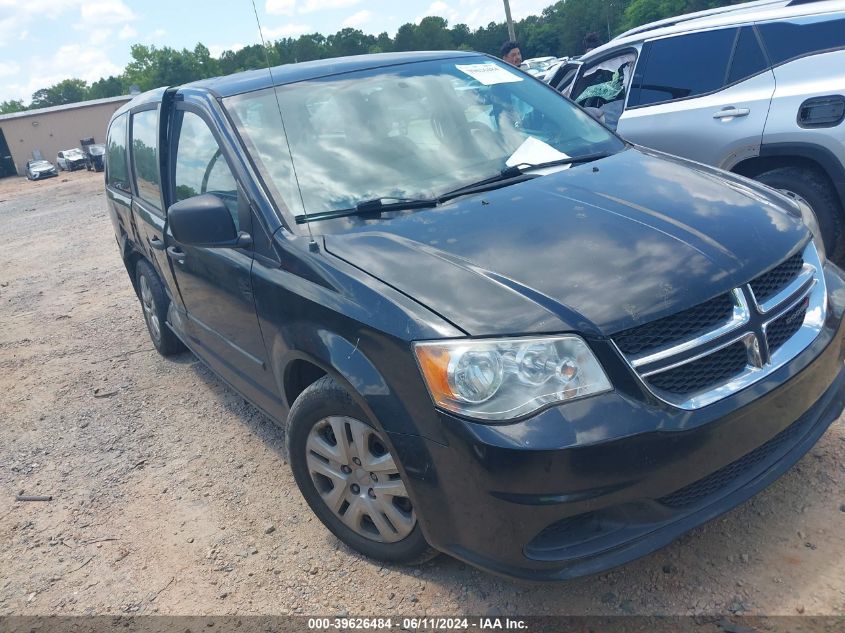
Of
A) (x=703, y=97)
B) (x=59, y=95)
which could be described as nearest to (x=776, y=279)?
(x=703, y=97)

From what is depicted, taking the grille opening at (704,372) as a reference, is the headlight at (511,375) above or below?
above

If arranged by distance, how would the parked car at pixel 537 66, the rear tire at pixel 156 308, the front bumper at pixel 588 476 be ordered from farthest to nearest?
the parked car at pixel 537 66
the rear tire at pixel 156 308
the front bumper at pixel 588 476

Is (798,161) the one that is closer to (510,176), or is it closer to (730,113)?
(730,113)

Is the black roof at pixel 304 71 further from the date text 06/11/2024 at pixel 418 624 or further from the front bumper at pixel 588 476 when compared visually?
the date text 06/11/2024 at pixel 418 624

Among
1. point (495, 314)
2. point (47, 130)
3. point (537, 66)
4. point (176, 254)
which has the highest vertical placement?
point (47, 130)

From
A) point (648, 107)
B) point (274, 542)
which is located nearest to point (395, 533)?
point (274, 542)

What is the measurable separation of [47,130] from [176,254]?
48094mm

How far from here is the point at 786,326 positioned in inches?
92.6

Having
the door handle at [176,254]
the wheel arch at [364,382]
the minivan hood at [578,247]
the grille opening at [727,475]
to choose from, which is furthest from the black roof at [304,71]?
the grille opening at [727,475]

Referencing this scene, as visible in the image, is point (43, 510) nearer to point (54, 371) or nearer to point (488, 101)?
point (54, 371)

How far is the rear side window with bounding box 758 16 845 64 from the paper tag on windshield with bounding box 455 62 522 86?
1928 millimetres

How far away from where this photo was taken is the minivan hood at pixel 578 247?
83.0 inches

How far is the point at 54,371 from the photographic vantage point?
18.0 feet

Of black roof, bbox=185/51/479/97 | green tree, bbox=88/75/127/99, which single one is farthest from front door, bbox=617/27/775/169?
green tree, bbox=88/75/127/99
